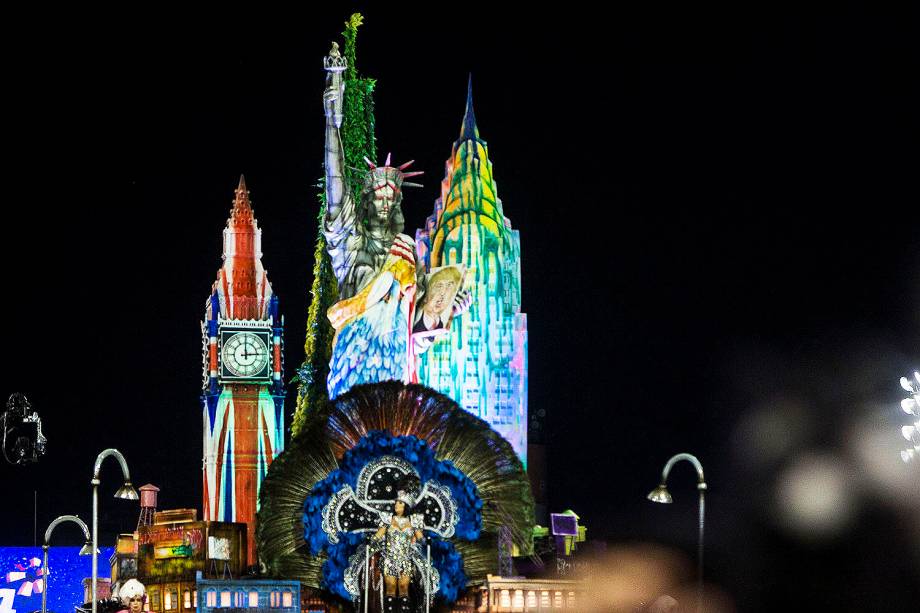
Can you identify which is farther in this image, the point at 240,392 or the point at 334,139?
the point at 240,392

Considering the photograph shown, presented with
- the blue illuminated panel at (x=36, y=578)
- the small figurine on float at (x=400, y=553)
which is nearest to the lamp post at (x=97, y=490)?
the small figurine on float at (x=400, y=553)

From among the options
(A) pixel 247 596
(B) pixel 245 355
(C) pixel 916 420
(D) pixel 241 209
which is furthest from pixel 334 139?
(C) pixel 916 420

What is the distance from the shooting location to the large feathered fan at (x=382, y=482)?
47.2m

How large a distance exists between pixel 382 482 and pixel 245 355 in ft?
62.7

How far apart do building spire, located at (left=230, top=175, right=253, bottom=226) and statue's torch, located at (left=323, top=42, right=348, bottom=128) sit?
320 inches

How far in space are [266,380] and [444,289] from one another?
897 centimetres

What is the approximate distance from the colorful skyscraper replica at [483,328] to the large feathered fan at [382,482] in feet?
54.7

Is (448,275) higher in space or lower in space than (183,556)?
higher

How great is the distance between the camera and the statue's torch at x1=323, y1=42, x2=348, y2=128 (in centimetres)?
6162

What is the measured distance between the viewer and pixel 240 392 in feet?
212

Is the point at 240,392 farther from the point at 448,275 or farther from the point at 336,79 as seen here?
the point at 336,79

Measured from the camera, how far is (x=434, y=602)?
1849 inches

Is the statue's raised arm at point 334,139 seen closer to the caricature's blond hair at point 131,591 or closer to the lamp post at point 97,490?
the lamp post at point 97,490

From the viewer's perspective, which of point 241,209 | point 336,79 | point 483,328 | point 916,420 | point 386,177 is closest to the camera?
point 916,420
